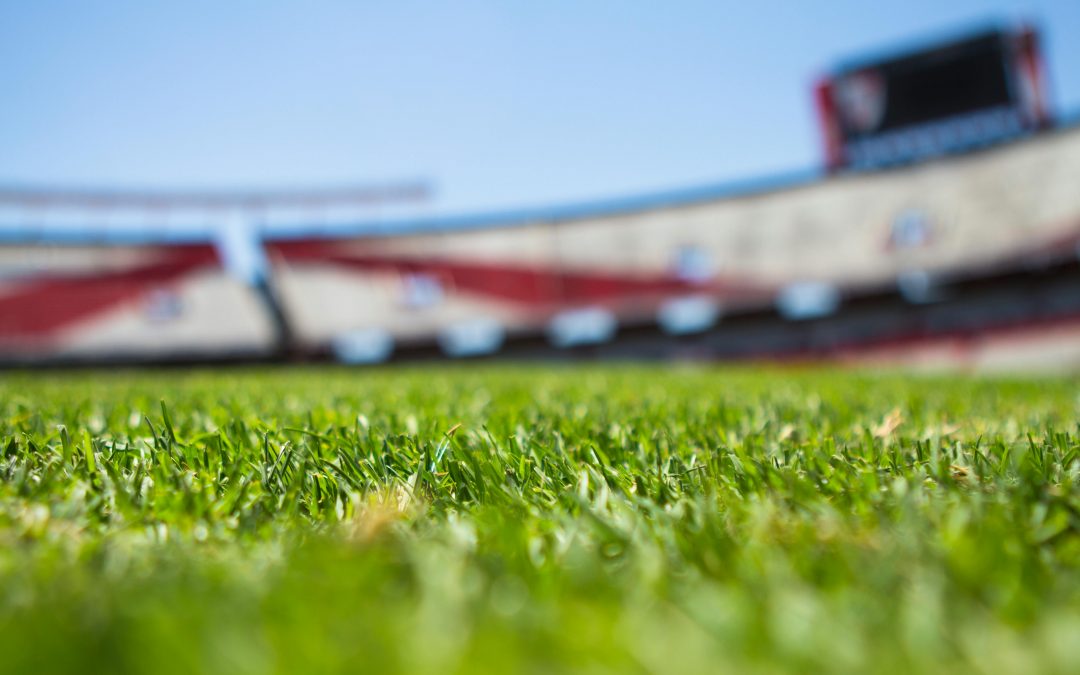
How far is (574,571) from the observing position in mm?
586

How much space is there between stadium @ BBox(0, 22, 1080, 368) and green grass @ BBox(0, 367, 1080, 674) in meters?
19.8

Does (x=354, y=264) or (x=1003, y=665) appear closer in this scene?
(x=1003, y=665)

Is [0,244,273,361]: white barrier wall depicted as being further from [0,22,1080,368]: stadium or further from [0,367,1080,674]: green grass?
[0,367,1080,674]: green grass

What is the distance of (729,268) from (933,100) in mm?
9076

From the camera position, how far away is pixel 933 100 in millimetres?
21922

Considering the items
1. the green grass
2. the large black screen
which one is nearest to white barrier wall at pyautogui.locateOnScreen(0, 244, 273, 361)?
the large black screen

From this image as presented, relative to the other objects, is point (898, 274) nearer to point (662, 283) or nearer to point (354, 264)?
point (662, 283)

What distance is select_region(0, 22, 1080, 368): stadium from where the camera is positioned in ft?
61.0

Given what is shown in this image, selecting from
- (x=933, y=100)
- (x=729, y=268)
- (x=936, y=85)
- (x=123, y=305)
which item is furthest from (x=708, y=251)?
(x=123, y=305)

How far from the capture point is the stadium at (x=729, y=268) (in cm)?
1858

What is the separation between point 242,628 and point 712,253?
22.7 m

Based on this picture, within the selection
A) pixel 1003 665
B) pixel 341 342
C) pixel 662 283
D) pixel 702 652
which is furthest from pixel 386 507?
pixel 341 342

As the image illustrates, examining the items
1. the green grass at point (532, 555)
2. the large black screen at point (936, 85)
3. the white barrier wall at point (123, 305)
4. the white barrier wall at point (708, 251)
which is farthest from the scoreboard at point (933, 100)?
the green grass at point (532, 555)

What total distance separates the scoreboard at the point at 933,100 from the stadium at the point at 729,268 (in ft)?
0.20
